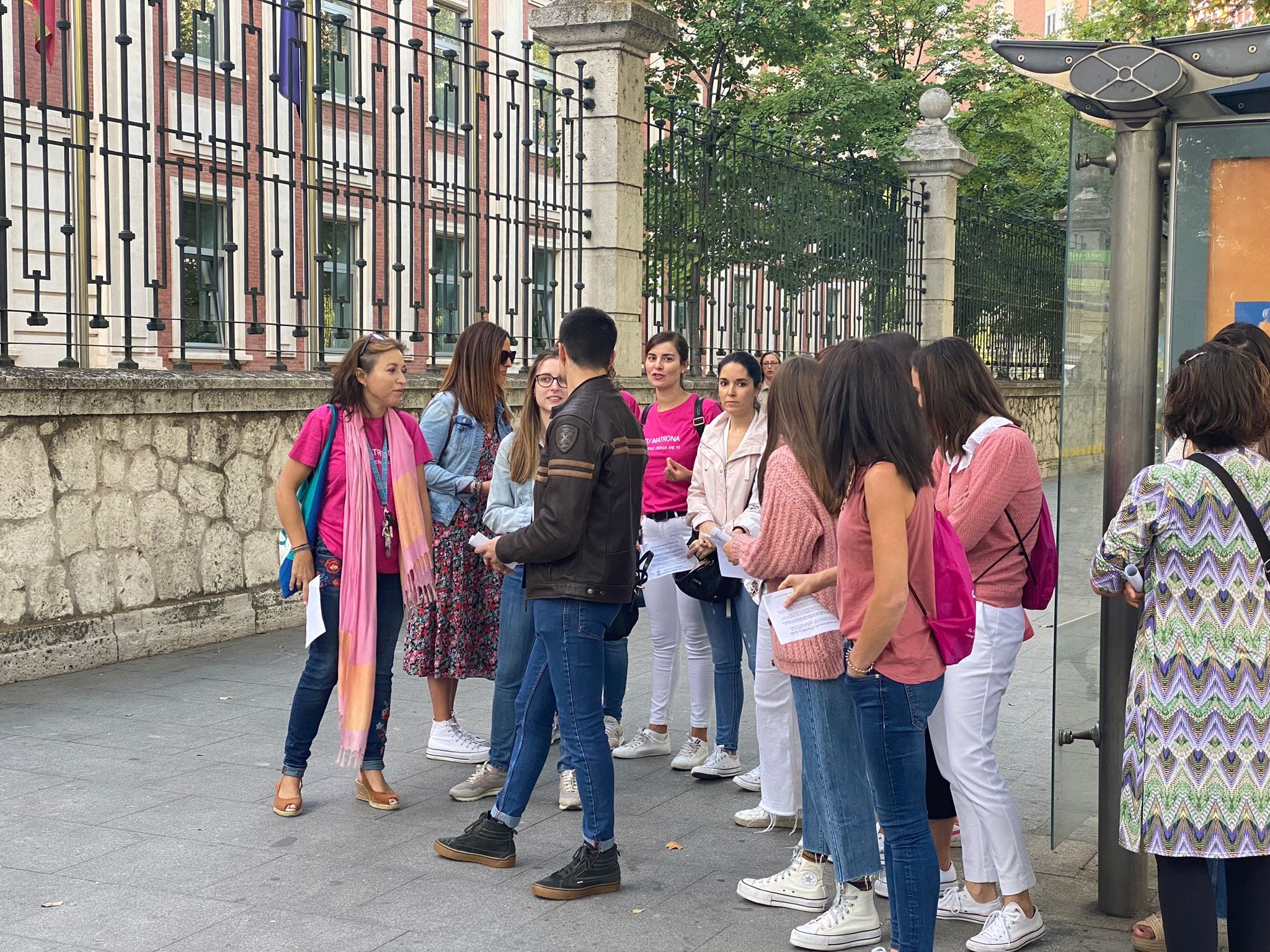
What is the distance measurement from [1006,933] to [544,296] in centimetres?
769

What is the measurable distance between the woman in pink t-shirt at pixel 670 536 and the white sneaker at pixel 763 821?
770mm

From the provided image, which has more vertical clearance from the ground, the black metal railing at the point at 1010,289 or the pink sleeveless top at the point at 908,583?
the black metal railing at the point at 1010,289

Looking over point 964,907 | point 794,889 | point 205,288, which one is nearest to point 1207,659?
point 964,907

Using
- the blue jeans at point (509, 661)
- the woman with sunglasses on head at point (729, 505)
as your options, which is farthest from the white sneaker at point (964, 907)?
the blue jeans at point (509, 661)

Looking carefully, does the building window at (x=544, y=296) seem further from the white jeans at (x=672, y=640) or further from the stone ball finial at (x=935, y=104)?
the stone ball finial at (x=935, y=104)

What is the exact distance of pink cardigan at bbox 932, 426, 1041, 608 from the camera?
4.21 meters

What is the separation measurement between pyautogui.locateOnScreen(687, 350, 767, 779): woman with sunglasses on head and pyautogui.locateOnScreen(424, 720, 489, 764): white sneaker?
978 mm

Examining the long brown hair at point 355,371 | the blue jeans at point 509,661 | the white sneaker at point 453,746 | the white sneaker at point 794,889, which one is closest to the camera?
the white sneaker at point 794,889

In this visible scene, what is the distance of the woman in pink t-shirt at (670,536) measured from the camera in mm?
6125

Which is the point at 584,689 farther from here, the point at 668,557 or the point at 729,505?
the point at 668,557

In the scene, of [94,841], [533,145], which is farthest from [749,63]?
[94,841]

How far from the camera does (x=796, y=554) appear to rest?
4.20 metres

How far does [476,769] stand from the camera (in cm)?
595

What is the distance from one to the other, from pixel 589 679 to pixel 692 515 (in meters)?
1.38
